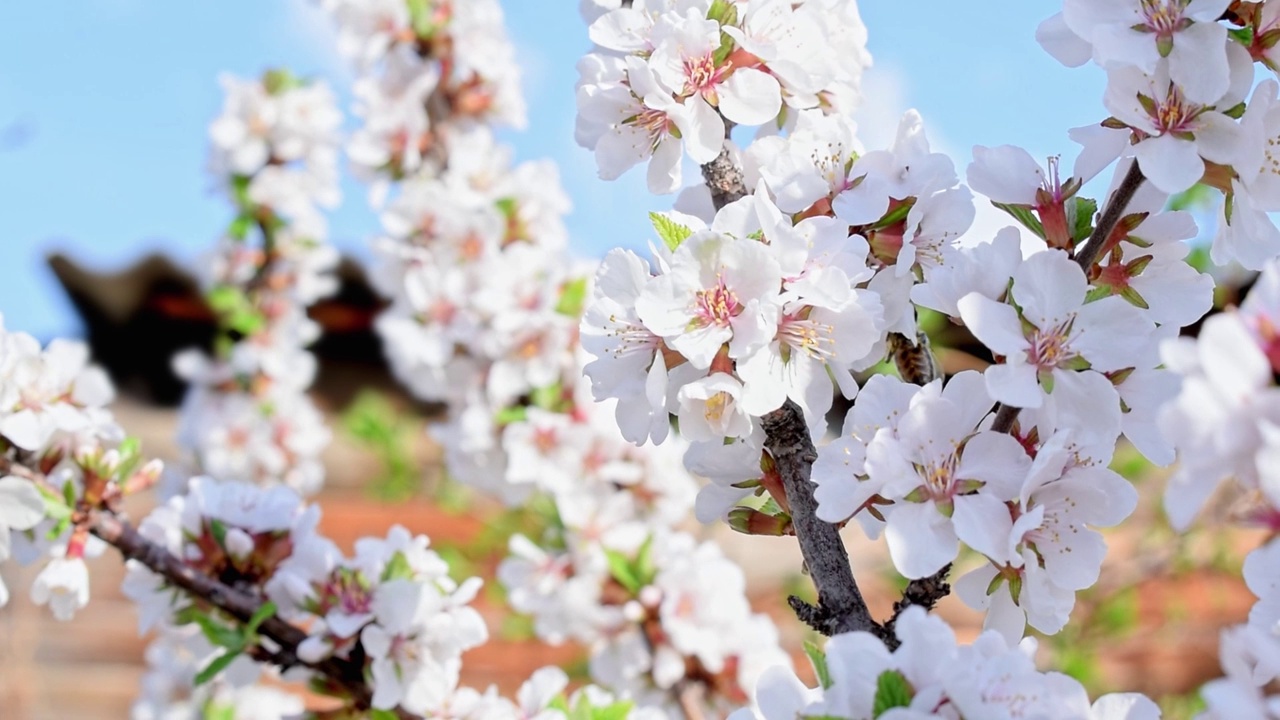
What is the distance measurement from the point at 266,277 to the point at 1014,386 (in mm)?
1807

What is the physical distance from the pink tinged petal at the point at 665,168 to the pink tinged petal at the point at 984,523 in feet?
1.08

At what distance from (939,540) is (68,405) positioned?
2.56 ft

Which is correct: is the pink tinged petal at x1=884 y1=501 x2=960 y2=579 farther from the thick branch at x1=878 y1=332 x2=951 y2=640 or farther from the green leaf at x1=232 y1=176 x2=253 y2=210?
the green leaf at x1=232 y1=176 x2=253 y2=210

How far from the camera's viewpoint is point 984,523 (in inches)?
24.2

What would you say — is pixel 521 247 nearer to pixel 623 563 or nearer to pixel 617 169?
pixel 623 563

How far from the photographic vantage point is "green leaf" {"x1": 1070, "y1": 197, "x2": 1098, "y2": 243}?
27.5 inches

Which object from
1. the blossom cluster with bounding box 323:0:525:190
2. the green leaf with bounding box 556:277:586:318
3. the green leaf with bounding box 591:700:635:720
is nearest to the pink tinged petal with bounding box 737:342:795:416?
the green leaf with bounding box 591:700:635:720

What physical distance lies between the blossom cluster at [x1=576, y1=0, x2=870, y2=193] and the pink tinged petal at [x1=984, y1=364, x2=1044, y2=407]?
0.25m

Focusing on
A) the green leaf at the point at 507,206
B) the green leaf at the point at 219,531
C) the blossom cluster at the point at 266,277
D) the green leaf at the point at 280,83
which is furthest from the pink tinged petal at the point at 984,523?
the green leaf at the point at 280,83

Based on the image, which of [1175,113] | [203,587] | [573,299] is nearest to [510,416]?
[573,299]

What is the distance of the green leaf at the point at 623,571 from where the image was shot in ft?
4.65

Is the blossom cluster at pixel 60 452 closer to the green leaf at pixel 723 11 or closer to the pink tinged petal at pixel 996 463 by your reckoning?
the green leaf at pixel 723 11

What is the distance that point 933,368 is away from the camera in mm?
754

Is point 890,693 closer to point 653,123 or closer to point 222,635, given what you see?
point 653,123
